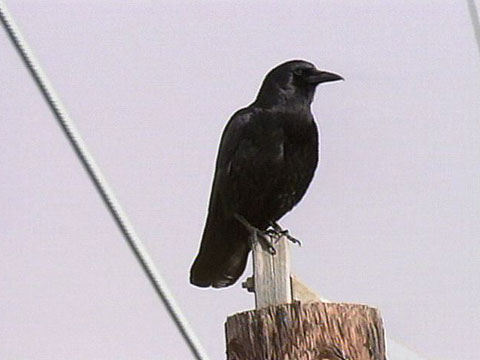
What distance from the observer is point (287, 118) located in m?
3.78

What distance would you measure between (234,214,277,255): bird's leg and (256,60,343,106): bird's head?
0.56m

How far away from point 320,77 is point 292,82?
0.45ft

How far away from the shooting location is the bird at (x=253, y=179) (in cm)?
373

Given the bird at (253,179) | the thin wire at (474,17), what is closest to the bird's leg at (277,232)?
the bird at (253,179)

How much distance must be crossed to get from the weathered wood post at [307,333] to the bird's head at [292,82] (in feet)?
5.84

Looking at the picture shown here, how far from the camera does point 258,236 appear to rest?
3170 millimetres

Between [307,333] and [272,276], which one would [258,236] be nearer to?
[272,276]

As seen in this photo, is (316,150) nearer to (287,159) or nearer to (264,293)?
(287,159)

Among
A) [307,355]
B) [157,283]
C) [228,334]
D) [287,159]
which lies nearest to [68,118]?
[157,283]

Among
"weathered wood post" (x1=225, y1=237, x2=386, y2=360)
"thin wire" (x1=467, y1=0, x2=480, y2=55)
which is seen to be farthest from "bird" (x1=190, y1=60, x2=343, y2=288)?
"weathered wood post" (x1=225, y1=237, x2=386, y2=360)

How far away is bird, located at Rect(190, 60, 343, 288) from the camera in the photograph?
12.2ft

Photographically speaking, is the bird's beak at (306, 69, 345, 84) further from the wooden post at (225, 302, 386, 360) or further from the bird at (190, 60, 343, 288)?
the wooden post at (225, 302, 386, 360)

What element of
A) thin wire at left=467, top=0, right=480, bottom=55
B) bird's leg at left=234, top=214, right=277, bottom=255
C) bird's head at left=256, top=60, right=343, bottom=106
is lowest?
bird's leg at left=234, top=214, right=277, bottom=255

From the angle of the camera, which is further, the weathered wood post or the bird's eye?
the bird's eye
